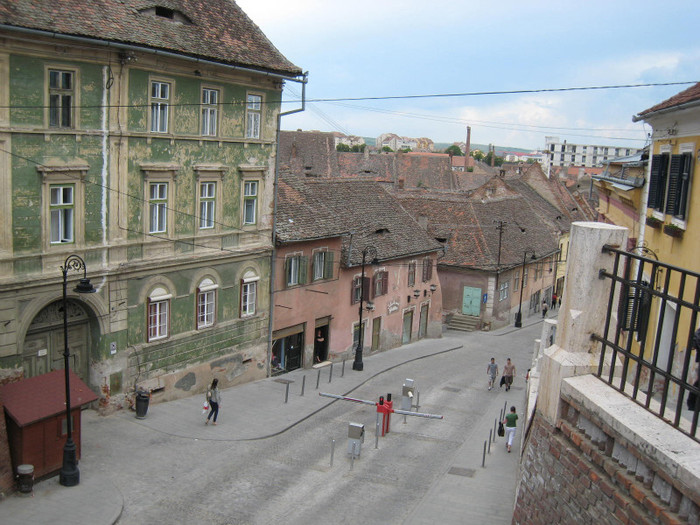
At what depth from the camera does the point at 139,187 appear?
22156mm

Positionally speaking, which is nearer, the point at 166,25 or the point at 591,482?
the point at 591,482

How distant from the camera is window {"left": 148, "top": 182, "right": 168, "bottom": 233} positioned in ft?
74.5

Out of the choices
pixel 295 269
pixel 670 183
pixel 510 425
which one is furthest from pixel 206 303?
pixel 670 183

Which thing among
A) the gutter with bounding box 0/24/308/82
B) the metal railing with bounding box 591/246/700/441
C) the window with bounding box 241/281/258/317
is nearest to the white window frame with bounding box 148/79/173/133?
the gutter with bounding box 0/24/308/82

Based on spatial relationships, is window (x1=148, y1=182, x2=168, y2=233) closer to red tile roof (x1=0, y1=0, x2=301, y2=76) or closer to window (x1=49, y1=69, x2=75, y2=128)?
window (x1=49, y1=69, x2=75, y2=128)

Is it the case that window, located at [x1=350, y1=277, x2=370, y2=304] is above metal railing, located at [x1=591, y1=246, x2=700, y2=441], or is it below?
below

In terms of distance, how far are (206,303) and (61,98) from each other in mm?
8737

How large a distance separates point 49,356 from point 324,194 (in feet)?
57.0

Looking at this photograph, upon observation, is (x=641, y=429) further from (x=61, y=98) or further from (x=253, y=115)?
(x=253, y=115)

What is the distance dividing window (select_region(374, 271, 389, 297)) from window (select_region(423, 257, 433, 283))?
440 cm

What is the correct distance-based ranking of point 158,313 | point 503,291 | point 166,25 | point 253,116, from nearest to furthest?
point 166,25 < point 158,313 < point 253,116 < point 503,291

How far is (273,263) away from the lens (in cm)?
2828

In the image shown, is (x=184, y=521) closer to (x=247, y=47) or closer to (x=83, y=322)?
(x=83, y=322)

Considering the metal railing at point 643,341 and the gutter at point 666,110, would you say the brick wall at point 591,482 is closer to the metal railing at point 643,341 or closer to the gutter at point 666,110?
the metal railing at point 643,341
